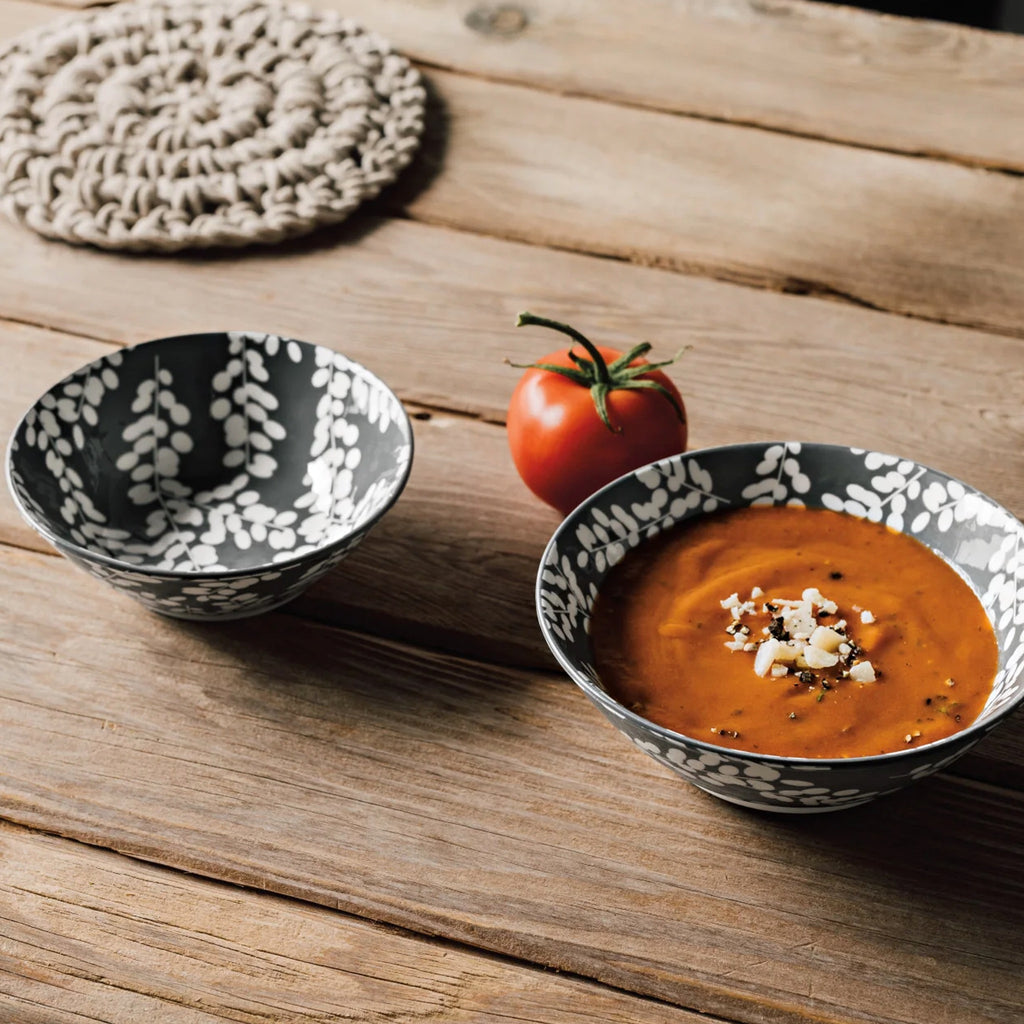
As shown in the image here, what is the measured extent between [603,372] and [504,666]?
24cm

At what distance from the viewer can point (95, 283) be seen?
1.26 metres

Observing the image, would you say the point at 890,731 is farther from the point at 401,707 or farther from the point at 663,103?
the point at 663,103

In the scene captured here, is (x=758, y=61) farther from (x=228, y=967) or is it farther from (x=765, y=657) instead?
(x=228, y=967)

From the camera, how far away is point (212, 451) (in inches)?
41.4

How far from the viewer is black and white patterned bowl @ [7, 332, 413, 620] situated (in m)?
0.95

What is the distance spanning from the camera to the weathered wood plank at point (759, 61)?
1.46m

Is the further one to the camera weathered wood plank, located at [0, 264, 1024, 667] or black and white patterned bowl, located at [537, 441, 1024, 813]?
weathered wood plank, located at [0, 264, 1024, 667]

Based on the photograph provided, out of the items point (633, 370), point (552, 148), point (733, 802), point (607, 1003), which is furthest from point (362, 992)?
point (552, 148)

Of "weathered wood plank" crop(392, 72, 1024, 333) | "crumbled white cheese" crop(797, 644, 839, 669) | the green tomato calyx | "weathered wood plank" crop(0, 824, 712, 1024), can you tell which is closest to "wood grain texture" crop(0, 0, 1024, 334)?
"weathered wood plank" crop(392, 72, 1024, 333)

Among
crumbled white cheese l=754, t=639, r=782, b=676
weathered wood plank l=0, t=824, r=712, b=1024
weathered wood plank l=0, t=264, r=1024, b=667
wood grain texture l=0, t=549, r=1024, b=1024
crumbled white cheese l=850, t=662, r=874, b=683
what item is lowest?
weathered wood plank l=0, t=824, r=712, b=1024

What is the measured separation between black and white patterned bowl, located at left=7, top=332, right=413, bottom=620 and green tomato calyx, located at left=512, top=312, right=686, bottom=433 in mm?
131

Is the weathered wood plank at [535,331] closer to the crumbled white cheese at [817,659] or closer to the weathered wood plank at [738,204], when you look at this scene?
the weathered wood plank at [738,204]

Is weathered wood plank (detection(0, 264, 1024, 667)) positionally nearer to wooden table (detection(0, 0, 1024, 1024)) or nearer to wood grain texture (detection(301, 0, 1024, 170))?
wooden table (detection(0, 0, 1024, 1024))

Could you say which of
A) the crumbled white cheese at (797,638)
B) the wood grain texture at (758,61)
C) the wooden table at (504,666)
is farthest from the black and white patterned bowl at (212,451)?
the wood grain texture at (758,61)
